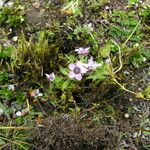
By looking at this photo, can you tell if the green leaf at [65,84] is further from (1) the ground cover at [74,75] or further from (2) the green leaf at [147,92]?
(2) the green leaf at [147,92]

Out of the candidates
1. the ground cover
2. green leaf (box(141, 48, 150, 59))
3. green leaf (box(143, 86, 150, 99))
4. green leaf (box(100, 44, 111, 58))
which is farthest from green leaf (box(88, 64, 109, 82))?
green leaf (box(141, 48, 150, 59))

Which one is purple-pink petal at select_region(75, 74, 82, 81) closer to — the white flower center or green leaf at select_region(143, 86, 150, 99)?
the white flower center

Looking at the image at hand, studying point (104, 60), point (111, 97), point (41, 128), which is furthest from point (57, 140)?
point (104, 60)

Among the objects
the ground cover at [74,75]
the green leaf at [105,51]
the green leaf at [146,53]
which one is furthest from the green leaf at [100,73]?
the green leaf at [146,53]

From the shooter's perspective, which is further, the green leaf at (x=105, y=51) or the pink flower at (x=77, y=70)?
the green leaf at (x=105, y=51)

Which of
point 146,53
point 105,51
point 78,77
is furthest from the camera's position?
point 146,53

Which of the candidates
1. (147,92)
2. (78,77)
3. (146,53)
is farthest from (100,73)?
(146,53)

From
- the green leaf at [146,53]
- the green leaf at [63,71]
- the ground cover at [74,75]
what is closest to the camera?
the ground cover at [74,75]

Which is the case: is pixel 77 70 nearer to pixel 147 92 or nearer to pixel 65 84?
pixel 65 84
